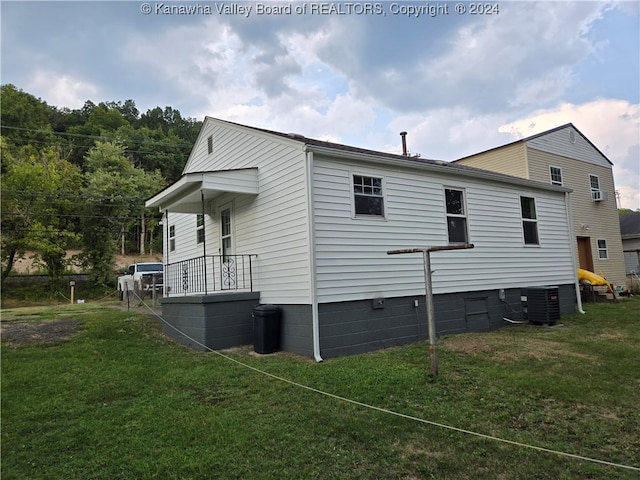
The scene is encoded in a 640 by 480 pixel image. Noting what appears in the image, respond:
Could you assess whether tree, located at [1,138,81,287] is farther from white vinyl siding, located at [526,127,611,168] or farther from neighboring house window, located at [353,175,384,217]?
white vinyl siding, located at [526,127,611,168]

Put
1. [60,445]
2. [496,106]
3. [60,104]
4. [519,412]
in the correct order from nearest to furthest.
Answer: [60,445], [519,412], [496,106], [60,104]

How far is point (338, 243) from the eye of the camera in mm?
7090

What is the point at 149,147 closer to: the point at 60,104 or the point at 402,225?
the point at 60,104

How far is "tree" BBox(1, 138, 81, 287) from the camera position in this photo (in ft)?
72.4

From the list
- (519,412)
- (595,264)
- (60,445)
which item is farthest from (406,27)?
(595,264)

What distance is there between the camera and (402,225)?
815 centimetres

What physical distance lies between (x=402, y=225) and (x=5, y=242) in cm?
2309

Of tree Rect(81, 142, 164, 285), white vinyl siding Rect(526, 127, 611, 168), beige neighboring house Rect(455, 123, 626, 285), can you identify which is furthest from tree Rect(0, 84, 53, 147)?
white vinyl siding Rect(526, 127, 611, 168)

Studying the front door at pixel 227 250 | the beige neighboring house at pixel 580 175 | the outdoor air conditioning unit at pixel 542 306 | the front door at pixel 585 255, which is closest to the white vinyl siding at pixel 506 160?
the beige neighboring house at pixel 580 175

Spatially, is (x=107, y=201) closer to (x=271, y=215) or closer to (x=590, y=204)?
(x=271, y=215)

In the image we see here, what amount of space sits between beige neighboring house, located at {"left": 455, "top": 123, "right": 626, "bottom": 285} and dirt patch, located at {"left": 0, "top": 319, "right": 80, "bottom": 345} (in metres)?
16.0

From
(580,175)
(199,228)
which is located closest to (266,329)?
(199,228)

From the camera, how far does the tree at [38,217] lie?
22078 millimetres

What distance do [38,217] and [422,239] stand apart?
23.1 metres
